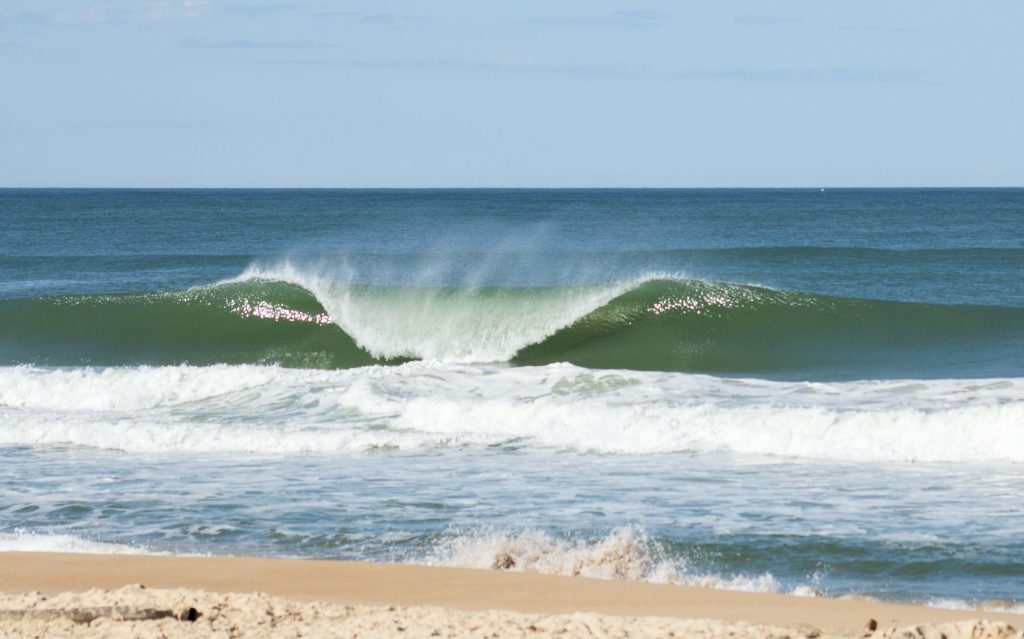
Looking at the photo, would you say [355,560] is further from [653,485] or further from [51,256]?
[51,256]

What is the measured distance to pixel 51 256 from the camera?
39.5 meters

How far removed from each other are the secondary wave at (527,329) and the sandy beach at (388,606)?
11.9 metres

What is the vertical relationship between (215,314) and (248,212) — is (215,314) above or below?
below

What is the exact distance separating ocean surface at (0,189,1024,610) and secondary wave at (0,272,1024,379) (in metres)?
0.07

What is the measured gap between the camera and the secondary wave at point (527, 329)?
64.0ft

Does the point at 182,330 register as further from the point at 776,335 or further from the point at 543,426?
the point at 543,426

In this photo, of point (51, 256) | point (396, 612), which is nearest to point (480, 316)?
point (396, 612)

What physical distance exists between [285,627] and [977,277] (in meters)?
28.6

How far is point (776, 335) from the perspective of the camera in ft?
69.0

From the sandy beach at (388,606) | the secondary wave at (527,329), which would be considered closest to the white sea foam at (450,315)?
the secondary wave at (527,329)

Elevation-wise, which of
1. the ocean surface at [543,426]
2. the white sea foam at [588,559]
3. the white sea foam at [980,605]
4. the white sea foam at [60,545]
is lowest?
the white sea foam at [60,545]

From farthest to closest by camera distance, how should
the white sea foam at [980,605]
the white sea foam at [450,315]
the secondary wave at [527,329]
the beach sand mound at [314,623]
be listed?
the white sea foam at [450,315] < the secondary wave at [527,329] < the white sea foam at [980,605] < the beach sand mound at [314,623]

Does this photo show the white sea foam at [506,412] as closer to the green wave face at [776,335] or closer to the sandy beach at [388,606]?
the green wave face at [776,335]

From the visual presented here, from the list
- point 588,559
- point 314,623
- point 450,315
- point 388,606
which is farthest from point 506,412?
point 450,315
